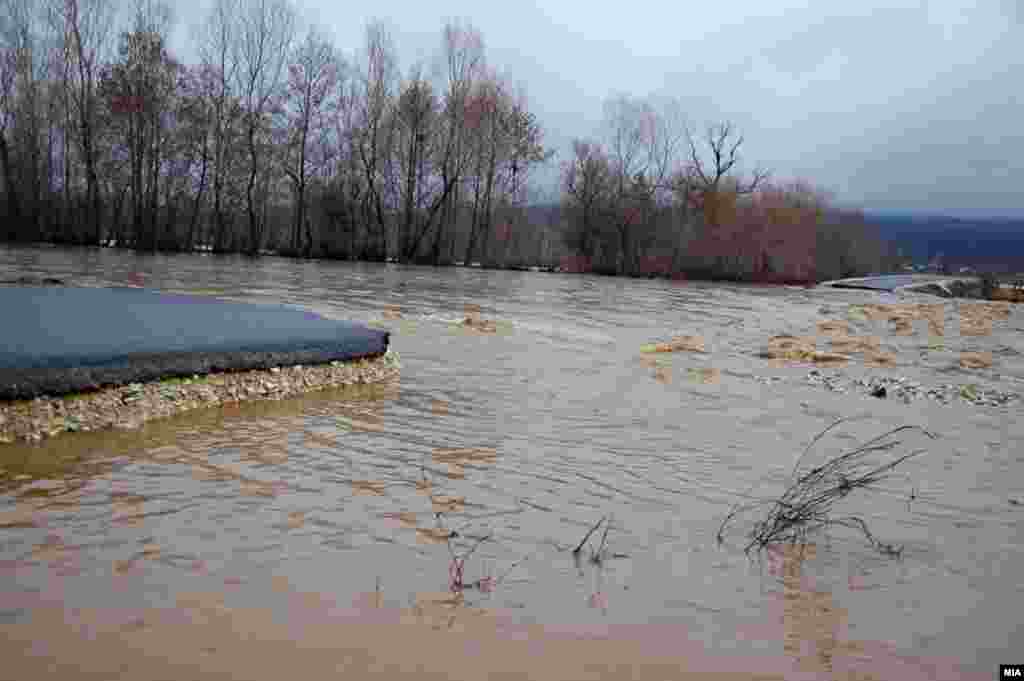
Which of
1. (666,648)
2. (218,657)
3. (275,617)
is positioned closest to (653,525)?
(666,648)

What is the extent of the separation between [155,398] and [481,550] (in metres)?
2.83

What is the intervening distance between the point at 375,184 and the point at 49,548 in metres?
38.8

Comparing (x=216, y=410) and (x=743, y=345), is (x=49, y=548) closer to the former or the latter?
(x=216, y=410)

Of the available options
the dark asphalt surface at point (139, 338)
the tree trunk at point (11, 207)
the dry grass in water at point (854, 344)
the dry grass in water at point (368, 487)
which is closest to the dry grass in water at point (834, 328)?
the dry grass in water at point (854, 344)

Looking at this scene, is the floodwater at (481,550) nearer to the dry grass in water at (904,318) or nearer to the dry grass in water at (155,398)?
the dry grass in water at (155,398)

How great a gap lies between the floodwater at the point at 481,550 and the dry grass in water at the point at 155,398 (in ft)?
0.42

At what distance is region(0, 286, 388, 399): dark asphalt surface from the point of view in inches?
168

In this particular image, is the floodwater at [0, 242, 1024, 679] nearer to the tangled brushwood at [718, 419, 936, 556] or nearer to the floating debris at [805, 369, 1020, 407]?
the tangled brushwood at [718, 419, 936, 556]

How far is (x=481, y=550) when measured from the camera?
315 cm

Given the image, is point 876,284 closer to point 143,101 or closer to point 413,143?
point 413,143

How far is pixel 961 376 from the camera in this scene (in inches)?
388

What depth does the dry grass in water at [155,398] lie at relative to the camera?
13.5 feet

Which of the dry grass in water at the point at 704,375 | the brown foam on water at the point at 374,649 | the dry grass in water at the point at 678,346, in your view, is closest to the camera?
the brown foam on water at the point at 374,649

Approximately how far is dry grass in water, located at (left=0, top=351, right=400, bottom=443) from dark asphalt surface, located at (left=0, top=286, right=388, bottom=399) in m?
0.07
